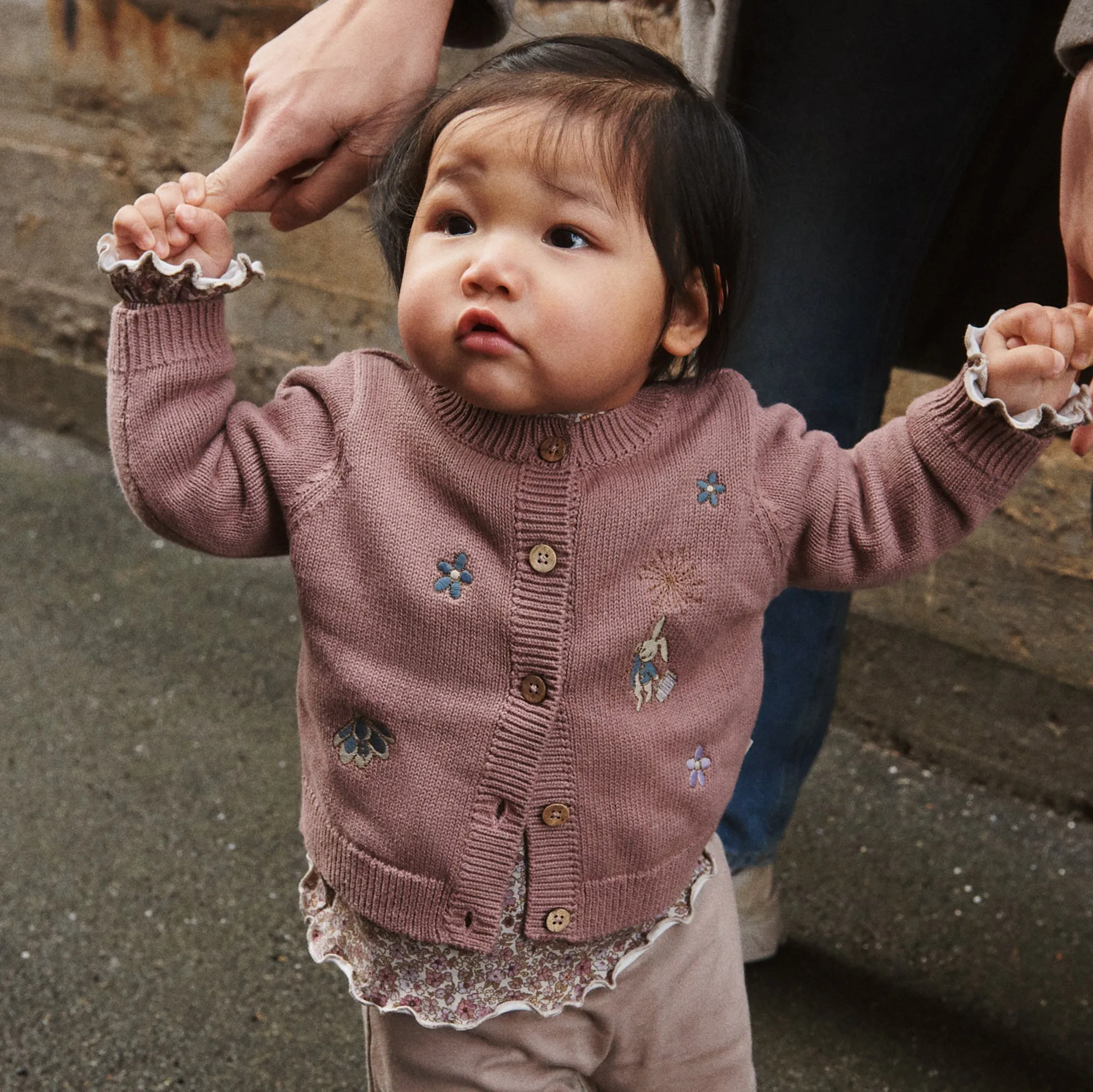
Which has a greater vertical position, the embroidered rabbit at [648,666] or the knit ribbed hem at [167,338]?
the knit ribbed hem at [167,338]

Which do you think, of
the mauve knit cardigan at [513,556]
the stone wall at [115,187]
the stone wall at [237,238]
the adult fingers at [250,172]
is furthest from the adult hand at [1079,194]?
the stone wall at [115,187]

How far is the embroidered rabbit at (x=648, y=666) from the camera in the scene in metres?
1.03

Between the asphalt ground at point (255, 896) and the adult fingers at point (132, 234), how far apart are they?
31.5 inches

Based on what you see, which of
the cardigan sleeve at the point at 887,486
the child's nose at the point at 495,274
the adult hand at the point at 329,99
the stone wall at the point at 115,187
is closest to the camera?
the child's nose at the point at 495,274

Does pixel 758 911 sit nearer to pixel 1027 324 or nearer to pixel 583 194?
pixel 1027 324

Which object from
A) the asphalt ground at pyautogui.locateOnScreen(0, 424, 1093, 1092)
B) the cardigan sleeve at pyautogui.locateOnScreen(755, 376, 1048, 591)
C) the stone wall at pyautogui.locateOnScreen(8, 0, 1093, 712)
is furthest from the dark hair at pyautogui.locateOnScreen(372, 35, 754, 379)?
the stone wall at pyautogui.locateOnScreen(8, 0, 1093, 712)

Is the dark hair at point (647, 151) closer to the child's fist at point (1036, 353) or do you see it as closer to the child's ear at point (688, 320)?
the child's ear at point (688, 320)

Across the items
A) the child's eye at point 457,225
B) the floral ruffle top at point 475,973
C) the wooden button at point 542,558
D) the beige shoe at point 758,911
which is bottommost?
the beige shoe at point 758,911

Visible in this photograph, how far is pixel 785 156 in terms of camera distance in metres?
1.43

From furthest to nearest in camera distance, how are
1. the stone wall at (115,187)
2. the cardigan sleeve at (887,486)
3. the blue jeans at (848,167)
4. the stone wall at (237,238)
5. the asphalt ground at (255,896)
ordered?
the stone wall at (115,187)
the stone wall at (237,238)
the asphalt ground at (255,896)
the blue jeans at (848,167)
the cardigan sleeve at (887,486)

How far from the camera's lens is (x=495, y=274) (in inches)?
35.4

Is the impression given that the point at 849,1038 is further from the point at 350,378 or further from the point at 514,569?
the point at 350,378

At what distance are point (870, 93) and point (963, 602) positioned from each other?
3.54ft

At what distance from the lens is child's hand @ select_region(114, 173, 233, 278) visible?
3.09 ft
